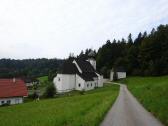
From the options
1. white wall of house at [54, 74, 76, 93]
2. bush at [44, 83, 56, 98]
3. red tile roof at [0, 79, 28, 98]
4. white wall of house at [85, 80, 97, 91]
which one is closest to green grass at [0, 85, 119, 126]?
bush at [44, 83, 56, 98]

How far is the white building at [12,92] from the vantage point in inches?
2176

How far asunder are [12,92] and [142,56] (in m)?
55.2

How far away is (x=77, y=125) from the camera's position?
1526cm

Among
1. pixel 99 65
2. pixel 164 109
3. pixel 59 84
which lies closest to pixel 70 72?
pixel 59 84

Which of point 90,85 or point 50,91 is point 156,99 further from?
point 90,85

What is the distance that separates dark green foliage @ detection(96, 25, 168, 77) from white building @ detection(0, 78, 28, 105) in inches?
1837

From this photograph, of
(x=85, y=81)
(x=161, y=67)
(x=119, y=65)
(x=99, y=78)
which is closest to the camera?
(x=85, y=81)

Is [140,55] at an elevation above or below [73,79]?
above

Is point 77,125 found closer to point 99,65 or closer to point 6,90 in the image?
point 6,90

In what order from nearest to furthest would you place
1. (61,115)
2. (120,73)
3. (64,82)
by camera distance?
(61,115) < (64,82) < (120,73)

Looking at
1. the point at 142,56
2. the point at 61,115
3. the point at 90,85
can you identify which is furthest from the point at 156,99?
the point at 142,56

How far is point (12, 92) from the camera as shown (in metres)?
57.2

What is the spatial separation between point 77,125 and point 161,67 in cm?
7727

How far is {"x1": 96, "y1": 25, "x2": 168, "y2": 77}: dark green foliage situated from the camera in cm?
8956
